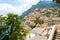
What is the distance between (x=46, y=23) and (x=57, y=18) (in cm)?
74

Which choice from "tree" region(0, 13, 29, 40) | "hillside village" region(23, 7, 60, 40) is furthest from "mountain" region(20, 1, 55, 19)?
"tree" region(0, 13, 29, 40)

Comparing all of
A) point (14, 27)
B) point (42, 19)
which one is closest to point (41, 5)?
point (42, 19)

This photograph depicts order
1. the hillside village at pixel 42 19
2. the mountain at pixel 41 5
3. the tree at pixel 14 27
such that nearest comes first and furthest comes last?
the tree at pixel 14 27 < the hillside village at pixel 42 19 < the mountain at pixel 41 5

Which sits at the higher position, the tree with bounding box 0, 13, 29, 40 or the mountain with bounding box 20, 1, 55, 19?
the mountain with bounding box 20, 1, 55, 19

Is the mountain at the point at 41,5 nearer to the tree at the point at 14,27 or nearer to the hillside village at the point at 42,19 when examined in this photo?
the hillside village at the point at 42,19

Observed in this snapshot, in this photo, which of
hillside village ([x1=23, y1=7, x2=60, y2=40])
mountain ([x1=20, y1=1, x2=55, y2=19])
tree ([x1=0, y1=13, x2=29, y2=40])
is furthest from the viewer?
mountain ([x1=20, y1=1, x2=55, y2=19])

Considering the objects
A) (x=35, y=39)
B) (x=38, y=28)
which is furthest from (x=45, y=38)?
(x=38, y=28)

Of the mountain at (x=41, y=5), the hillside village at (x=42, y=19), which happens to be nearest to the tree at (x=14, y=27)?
the hillside village at (x=42, y=19)

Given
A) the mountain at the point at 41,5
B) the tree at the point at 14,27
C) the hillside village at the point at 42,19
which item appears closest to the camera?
the tree at the point at 14,27

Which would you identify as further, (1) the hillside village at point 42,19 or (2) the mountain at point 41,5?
(2) the mountain at point 41,5

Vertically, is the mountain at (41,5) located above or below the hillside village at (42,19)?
above

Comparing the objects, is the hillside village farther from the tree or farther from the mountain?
the tree

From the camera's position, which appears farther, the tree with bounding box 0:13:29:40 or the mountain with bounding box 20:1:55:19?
the mountain with bounding box 20:1:55:19

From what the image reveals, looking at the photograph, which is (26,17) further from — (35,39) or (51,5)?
(35,39)
